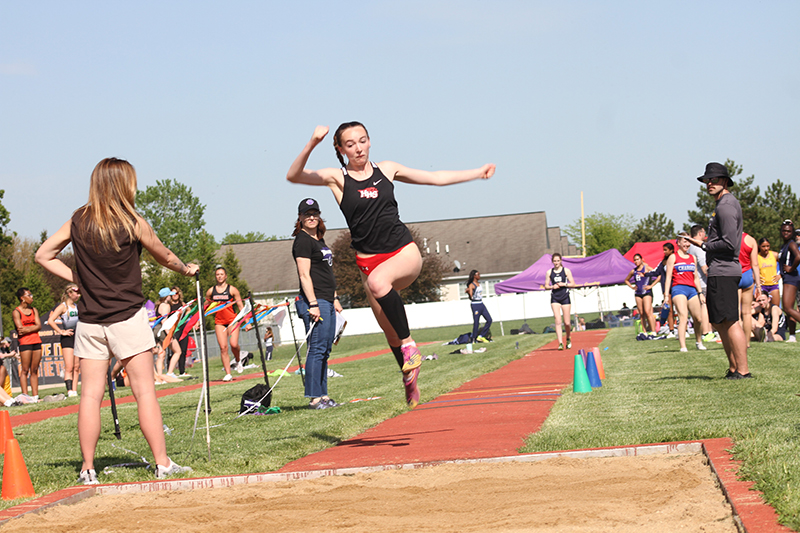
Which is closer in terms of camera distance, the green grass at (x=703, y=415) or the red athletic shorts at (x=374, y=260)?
the green grass at (x=703, y=415)

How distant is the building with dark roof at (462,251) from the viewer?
6662 cm

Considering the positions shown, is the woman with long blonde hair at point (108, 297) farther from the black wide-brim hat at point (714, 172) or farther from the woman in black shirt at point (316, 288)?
the black wide-brim hat at point (714, 172)

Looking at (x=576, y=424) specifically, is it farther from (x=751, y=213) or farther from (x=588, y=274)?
(x=751, y=213)

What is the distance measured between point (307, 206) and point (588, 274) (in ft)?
75.7

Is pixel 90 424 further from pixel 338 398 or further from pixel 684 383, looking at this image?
pixel 684 383

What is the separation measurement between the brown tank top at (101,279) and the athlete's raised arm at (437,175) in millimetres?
2175

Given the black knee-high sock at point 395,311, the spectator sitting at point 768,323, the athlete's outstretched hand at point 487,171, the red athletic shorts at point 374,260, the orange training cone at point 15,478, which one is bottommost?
the spectator sitting at point 768,323

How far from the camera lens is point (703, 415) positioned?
20.2ft

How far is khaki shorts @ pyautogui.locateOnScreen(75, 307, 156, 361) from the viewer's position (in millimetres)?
5004

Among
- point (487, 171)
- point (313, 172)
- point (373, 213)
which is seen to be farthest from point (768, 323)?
point (313, 172)

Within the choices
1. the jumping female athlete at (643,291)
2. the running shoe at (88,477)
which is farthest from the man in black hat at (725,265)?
the jumping female athlete at (643,291)

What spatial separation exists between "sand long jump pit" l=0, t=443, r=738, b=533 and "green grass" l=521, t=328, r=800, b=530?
0.89 ft

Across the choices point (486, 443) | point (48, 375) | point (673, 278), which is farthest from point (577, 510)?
point (48, 375)

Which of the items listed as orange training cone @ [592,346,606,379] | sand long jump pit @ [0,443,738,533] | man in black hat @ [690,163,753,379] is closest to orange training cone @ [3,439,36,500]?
sand long jump pit @ [0,443,738,533]
